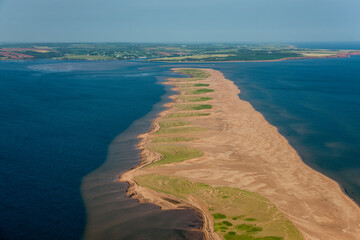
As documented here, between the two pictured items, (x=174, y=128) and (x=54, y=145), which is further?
(x=174, y=128)

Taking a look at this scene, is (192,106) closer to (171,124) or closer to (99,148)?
(171,124)

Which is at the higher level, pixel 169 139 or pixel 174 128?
pixel 174 128

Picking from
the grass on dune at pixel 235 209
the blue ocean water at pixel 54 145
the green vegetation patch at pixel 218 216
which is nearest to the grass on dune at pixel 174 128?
the blue ocean water at pixel 54 145

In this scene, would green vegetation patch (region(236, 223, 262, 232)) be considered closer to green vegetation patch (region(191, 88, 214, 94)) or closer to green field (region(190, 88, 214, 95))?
green field (region(190, 88, 214, 95))

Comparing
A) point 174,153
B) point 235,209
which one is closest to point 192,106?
point 174,153

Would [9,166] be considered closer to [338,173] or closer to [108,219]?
[108,219]

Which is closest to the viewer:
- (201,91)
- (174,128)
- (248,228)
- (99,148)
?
(248,228)
